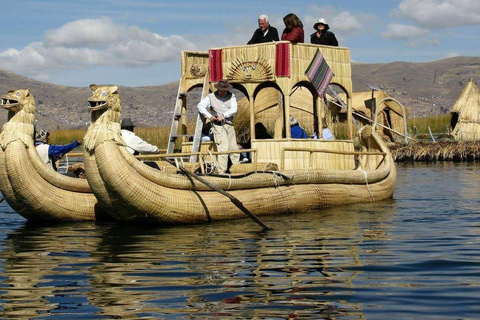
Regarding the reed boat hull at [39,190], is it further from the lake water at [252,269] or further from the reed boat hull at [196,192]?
the reed boat hull at [196,192]

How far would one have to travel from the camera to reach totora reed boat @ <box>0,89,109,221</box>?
41.8 feet

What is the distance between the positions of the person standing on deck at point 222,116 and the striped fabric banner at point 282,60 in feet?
2.80

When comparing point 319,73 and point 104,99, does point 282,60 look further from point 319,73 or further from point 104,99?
point 104,99

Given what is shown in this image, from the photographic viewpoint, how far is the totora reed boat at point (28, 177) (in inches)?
501

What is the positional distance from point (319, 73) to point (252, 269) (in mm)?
7117

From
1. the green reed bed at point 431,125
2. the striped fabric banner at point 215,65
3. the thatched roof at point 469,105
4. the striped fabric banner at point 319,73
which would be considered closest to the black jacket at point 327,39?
the striped fabric banner at point 319,73

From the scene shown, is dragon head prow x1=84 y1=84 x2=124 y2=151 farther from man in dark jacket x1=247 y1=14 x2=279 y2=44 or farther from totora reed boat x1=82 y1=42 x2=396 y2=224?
man in dark jacket x1=247 y1=14 x2=279 y2=44

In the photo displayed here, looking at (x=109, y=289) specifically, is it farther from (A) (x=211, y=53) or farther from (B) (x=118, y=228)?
(A) (x=211, y=53)

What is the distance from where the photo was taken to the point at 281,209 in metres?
13.9

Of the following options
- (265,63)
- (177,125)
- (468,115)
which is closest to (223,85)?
(265,63)

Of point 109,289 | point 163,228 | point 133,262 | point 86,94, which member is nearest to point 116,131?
point 163,228

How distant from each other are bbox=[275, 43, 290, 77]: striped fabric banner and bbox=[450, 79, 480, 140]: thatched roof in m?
21.7

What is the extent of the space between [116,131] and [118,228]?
1.51 meters

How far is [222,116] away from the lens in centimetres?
1415
